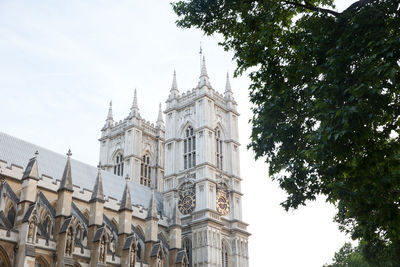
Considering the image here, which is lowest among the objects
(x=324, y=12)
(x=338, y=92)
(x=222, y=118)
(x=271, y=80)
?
(x=338, y=92)

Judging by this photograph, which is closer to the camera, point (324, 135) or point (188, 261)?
point (324, 135)

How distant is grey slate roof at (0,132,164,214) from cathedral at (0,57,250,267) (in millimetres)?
112

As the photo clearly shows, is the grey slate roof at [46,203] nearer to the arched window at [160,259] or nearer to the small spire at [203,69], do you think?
the arched window at [160,259]

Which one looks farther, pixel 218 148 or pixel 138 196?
pixel 218 148

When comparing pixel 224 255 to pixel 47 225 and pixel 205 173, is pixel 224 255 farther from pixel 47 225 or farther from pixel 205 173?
pixel 47 225

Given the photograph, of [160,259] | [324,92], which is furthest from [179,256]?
[324,92]

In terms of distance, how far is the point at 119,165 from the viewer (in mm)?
54156

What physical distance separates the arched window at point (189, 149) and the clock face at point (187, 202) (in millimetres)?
3137

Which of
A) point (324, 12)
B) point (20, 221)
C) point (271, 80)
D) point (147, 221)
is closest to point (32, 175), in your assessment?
point (20, 221)

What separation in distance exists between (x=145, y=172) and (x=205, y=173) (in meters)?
11.8

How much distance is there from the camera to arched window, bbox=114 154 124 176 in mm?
53688

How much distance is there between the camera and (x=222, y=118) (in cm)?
5022

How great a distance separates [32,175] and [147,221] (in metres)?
11.6

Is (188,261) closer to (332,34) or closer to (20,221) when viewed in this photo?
(20,221)
